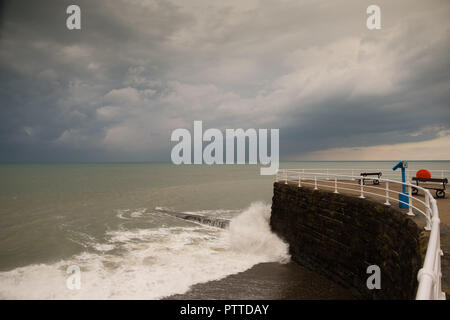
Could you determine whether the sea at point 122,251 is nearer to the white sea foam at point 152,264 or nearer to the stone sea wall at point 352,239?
the white sea foam at point 152,264

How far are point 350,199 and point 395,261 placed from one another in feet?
10.5

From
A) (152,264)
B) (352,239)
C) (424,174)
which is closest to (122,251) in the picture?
(152,264)

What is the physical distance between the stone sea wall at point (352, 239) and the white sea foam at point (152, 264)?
6.08 ft

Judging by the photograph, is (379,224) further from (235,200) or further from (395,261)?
(235,200)

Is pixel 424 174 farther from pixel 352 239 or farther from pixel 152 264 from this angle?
pixel 152 264

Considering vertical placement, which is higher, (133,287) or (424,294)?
(424,294)

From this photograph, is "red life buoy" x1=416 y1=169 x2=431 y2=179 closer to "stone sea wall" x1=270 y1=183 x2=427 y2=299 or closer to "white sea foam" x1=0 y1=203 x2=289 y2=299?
"stone sea wall" x1=270 y1=183 x2=427 y2=299

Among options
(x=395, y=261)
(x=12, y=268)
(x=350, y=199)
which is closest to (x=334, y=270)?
(x=350, y=199)

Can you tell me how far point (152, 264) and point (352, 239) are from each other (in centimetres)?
927

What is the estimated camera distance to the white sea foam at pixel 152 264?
9.66 m

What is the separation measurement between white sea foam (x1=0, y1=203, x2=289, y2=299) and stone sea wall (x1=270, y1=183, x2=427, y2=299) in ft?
6.08

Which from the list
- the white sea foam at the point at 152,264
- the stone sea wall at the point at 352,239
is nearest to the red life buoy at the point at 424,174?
the stone sea wall at the point at 352,239

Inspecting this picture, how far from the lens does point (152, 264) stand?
11.9m

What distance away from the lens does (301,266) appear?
11625 millimetres
